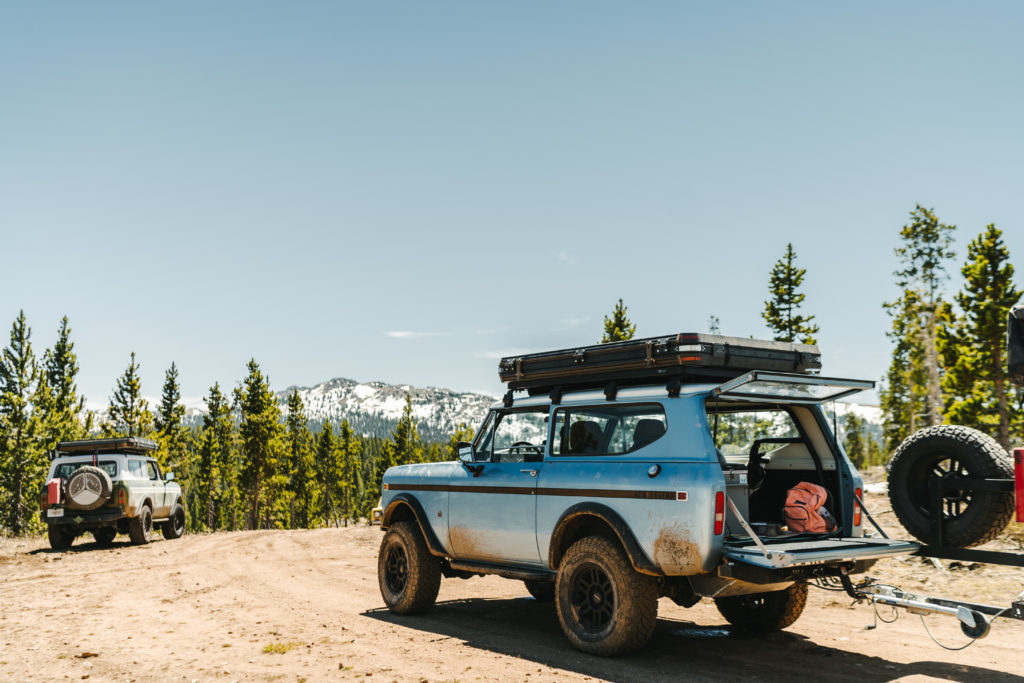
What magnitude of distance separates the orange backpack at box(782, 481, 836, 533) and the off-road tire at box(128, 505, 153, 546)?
53.5 ft

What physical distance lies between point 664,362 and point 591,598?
224 centimetres

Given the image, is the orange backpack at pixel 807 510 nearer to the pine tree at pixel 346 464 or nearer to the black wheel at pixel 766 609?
the black wheel at pixel 766 609

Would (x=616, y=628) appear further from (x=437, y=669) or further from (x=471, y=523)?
(x=471, y=523)

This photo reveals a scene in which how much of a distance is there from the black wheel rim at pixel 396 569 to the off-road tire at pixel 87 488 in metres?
10.9

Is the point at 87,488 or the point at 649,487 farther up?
the point at 649,487

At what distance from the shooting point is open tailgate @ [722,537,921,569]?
20.6 ft

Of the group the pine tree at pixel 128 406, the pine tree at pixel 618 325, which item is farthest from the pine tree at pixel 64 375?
the pine tree at pixel 618 325

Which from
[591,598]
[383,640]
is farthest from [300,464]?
[591,598]

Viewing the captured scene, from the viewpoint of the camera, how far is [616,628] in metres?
6.89

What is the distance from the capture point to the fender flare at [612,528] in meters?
A: 6.70

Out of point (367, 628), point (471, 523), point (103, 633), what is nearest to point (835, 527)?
point (471, 523)

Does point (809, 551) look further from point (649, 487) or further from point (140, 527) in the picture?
point (140, 527)

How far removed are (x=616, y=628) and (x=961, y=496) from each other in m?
3.26

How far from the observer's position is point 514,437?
866 cm
